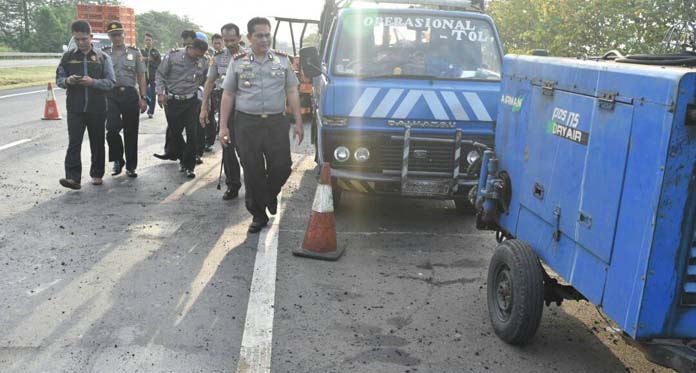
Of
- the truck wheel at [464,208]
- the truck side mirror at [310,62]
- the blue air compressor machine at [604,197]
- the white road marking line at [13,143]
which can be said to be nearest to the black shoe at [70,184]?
the truck side mirror at [310,62]

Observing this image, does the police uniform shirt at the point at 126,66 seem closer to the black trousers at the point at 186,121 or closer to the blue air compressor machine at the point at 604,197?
the black trousers at the point at 186,121

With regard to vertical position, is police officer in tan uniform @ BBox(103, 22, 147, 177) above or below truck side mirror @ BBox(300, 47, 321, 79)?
below

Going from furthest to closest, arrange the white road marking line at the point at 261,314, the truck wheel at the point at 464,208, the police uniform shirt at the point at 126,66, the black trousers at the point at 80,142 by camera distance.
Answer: the police uniform shirt at the point at 126,66, the black trousers at the point at 80,142, the truck wheel at the point at 464,208, the white road marking line at the point at 261,314

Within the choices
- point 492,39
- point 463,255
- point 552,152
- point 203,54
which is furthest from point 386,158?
point 203,54

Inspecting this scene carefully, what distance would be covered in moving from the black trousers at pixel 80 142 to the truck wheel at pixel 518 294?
18.3 feet

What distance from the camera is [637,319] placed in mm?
2990

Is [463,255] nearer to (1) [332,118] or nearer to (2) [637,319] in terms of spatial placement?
(1) [332,118]

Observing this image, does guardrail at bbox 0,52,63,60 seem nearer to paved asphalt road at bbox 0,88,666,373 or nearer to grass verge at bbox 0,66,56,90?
grass verge at bbox 0,66,56,90

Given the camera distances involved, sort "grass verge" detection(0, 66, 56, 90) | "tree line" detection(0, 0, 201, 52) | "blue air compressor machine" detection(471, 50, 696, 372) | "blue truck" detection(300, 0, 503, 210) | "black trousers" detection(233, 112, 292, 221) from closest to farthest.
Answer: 1. "blue air compressor machine" detection(471, 50, 696, 372)
2. "black trousers" detection(233, 112, 292, 221)
3. "blue truck" detection(300, 0, 503, 210)
4. "grass verge" detection(0, 66, 56, 90)
5. "tree line" detection(0, 0, 201, 52)

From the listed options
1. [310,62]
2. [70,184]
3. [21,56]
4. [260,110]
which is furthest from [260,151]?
[21,56]

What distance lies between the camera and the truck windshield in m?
7.16

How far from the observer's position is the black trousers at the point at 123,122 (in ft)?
28.7

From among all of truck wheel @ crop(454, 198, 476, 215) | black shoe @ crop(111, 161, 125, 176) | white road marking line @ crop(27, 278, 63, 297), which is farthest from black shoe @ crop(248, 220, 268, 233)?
black shoe @ crop(111, 161, 125, 176)

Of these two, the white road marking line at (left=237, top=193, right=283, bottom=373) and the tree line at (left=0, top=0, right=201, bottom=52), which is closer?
the white road marking line at (left=237, top=193, right=283, bottom=373)
